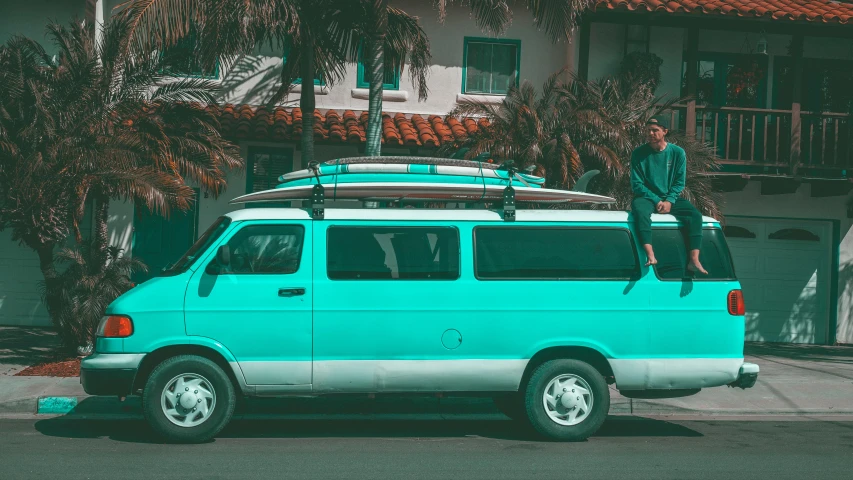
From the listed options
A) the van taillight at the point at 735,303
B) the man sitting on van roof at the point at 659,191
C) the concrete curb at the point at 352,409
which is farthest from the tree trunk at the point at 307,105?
the van taillight at the point at 735,303

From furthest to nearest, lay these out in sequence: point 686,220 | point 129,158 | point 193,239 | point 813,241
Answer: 1. point 813,241
2. point 193,239
3. point 129,158
4. point 686,220

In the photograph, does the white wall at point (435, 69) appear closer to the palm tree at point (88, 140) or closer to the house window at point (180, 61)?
the house window at point (180, 61)

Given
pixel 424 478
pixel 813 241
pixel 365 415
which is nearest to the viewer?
pixel 424 478

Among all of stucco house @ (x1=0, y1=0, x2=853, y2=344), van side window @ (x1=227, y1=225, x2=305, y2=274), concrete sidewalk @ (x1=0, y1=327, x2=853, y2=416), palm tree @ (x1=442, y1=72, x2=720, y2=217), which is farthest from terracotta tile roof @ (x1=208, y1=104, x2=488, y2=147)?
van side window @ (x1=227, y1=225, x2=305, y2=274)

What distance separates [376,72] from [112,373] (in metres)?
6.10

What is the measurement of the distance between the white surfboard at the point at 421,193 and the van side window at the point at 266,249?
45cm

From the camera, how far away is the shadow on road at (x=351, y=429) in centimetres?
831

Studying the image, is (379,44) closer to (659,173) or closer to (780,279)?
(659,173)

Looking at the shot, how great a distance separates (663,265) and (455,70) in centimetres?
933

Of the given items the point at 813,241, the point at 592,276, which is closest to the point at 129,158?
the point at 592,276

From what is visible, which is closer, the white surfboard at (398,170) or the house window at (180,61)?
the white surfboard at (398,170)

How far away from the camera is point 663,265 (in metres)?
8.14

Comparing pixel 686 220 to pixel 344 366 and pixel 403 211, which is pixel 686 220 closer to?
pixel 403 211

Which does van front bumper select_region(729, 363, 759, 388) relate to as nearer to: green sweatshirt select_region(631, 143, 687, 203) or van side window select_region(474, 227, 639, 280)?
van side window select_region(474, 227, 639, 280)
